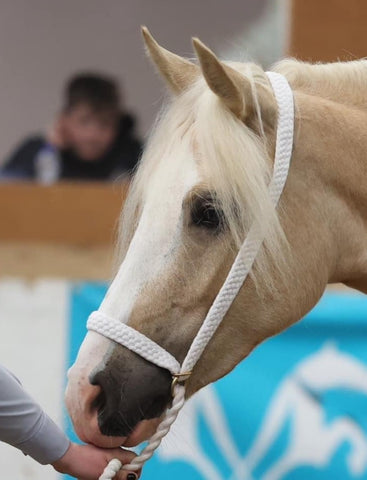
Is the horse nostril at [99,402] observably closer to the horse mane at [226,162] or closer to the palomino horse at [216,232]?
the palomino horse at [216,232]

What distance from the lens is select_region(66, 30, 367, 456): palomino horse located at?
1.76 meters

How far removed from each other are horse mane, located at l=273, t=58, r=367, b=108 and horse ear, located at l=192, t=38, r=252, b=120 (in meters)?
0.20

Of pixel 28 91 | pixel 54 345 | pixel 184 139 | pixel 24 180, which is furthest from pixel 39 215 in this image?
pixel 184 139

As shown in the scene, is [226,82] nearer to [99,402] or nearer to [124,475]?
[99,402]

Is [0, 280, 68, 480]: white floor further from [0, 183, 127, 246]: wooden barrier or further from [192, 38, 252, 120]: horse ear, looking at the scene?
[0, 183, 127, 246]: wooden barrier

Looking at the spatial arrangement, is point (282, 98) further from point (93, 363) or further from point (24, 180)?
point (24, 180)

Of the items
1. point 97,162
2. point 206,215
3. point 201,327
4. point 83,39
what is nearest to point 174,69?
point 206,215

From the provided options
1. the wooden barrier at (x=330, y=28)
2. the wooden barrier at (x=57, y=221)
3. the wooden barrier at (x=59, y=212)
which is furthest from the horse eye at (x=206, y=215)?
the wooden barrier at (x=330, y=28)

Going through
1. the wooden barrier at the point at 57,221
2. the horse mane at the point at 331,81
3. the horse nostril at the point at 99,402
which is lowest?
the wooden barrier at the point at 57,221

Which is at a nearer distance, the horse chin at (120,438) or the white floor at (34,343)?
the horse chin at (120,438)

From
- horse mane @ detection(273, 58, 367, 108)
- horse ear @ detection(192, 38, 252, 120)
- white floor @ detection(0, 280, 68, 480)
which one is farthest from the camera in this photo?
white floor @ detection(0, 280, 68, 480)

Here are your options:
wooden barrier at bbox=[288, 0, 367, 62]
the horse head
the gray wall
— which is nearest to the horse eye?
the horse head

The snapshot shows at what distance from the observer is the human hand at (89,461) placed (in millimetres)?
1819

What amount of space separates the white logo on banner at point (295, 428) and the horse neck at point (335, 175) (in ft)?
3.48
